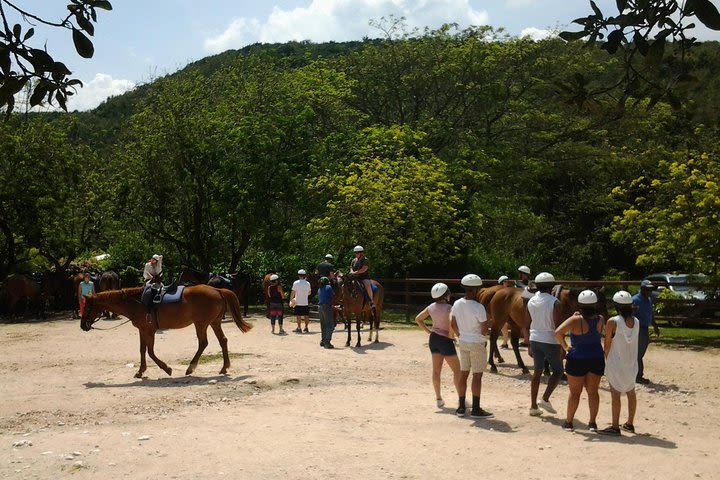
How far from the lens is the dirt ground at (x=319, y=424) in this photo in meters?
7.82

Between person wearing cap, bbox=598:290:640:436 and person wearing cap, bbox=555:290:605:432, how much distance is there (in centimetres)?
11

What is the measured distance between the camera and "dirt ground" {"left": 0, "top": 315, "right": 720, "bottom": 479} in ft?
25.7

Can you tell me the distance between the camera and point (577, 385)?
9305 mm

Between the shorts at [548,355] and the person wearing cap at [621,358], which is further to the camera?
the shorts at [548,355]

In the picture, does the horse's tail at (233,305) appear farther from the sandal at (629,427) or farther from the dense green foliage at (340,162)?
the dense green foliage at (340,162)

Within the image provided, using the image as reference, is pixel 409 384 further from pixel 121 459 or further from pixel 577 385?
pixel 121 459

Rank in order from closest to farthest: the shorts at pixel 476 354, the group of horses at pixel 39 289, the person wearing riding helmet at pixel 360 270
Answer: the shorts at pixel 476 354 < the person wearing riding helmet at pixel 360 270 < the group of horses at pixel 39 289

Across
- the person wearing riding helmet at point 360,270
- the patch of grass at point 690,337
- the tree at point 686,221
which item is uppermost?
the tree at point 686,221

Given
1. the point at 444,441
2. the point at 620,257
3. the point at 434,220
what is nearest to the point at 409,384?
the point at 444,441

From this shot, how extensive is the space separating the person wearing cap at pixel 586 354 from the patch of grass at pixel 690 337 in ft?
33.1

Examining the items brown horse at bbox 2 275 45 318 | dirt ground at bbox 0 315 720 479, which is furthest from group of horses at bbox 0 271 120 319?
dirt ground at bbox 0 315 720 479

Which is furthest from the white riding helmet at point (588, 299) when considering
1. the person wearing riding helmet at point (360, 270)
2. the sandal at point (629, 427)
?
the person wearing riding helmet at point (360, 270)

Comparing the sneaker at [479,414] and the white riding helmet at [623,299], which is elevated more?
the white riding helmet at [623,299]

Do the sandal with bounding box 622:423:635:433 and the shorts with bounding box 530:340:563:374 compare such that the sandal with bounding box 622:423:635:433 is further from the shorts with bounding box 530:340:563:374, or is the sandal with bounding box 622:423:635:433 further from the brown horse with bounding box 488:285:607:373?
the brown horse with bounding box 488:285:607:373
